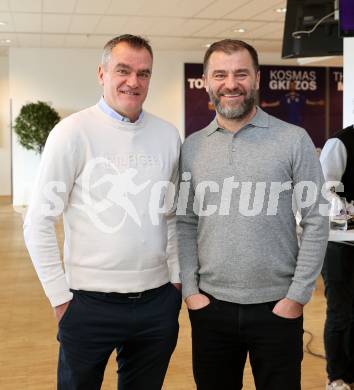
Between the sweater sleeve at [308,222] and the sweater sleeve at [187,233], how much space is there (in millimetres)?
344

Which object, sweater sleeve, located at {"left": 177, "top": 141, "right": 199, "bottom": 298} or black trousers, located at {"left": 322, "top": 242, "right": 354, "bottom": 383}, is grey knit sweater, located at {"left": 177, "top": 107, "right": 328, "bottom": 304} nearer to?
sweater sleeve, located at {"left": 177, "top": 141, "right": 199, "bottom": 298}

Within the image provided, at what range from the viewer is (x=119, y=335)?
198 cm

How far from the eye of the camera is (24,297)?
5066mm

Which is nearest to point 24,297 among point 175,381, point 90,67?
point 175,381

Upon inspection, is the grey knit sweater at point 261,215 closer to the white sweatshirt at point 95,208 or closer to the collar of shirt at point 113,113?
the white sweatshirt at point 95,208

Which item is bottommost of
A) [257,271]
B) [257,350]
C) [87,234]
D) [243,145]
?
[257,350]

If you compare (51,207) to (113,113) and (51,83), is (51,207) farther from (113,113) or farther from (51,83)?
(51,83)

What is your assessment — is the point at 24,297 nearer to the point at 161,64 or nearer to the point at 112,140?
the point at 112,140

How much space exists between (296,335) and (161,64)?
11144 millimetres

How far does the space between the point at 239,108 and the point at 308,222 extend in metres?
0.45

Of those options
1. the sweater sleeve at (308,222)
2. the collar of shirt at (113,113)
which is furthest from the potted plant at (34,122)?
the sweater sleeve at (308,222)

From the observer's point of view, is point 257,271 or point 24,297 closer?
point 257,271

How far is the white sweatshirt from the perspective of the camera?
1.91m

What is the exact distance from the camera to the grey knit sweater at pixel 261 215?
73.7 inches
